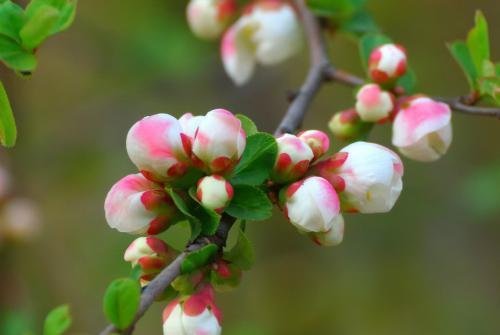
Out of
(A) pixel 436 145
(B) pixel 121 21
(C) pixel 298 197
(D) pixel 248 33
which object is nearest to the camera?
(C) pixel 298 197

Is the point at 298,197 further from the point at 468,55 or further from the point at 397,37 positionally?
the point at 397,37

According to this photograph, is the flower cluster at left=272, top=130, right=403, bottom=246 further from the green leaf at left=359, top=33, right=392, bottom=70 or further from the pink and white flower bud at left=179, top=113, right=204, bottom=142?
the green leaf at left=359, top=33, right=392, bottom=70

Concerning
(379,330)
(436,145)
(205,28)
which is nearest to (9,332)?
(205,28)

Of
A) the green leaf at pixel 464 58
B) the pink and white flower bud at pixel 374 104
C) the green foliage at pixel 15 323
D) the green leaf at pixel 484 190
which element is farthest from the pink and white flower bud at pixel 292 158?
the green leaf at pixel 484 190

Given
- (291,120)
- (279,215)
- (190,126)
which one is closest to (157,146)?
(190,126)

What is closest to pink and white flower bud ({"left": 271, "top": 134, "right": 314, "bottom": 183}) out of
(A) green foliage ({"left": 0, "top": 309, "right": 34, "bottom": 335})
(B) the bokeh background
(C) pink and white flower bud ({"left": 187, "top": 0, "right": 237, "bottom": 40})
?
(C) pink and white flower bud ({"left": 187, "top": 0, "right": 237, "bottom": 40})

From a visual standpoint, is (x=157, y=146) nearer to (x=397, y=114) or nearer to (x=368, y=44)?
(x=397, y=114)
